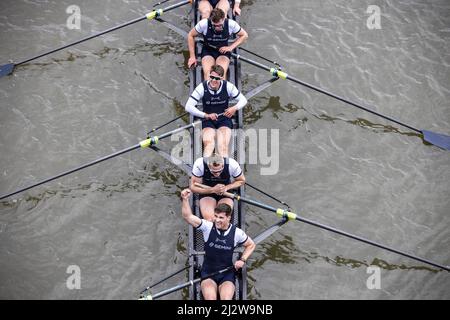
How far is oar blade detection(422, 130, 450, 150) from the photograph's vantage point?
13.1 meters

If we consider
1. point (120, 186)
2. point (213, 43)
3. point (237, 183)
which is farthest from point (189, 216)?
point (213, 43)

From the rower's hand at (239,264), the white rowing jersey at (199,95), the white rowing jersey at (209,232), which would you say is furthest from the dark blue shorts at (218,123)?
the rower's hand at (239,264)

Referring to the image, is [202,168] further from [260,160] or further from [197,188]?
[260,160]

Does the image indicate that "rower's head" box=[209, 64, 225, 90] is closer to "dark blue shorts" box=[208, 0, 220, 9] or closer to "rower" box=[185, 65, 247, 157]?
"rower" box=[185, 65, 247, 157]

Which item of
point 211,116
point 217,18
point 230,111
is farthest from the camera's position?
point 217,18

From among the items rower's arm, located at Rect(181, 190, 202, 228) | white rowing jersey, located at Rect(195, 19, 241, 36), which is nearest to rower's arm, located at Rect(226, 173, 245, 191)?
rower's arm, located at Rect(181, 190, 202, 228)

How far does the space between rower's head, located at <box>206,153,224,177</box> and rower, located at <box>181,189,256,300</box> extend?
0.76 metres

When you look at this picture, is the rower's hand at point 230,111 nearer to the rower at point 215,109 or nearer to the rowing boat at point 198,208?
the rower at point 215,109

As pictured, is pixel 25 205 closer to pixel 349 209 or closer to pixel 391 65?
pixel 349 209

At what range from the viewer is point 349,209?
41.0ft

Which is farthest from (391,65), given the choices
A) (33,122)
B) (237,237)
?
(33,122)

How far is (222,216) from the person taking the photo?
9.98m

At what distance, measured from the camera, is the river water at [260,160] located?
11.7 m

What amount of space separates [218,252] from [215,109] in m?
2.90
